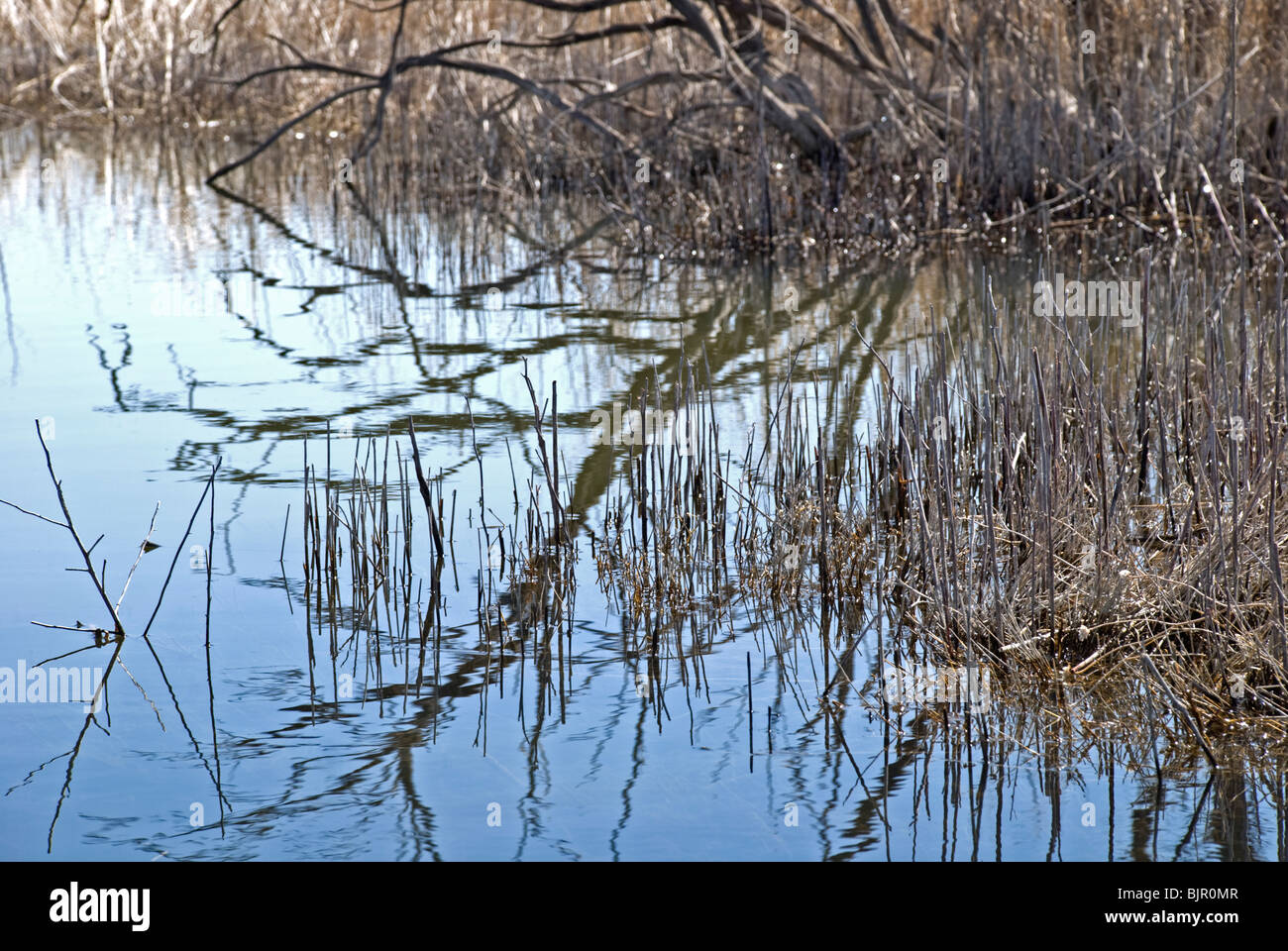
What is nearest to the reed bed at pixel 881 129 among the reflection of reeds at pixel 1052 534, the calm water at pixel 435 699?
the calm water at pixel 435 699

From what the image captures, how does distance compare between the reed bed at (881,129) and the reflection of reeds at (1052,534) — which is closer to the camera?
the reflection of reeds at (1052,534)

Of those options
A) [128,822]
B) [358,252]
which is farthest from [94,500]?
[358,252]

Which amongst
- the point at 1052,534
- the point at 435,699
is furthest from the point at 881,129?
the point at 435,699

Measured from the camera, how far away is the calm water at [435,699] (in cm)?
233

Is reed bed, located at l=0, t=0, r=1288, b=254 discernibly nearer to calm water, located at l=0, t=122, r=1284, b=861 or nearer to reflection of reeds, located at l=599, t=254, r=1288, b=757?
calm water, located at l=0, t=122, r=1284, b=861

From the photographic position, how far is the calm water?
2328 millimetres

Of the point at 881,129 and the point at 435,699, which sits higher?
the point at 881,129

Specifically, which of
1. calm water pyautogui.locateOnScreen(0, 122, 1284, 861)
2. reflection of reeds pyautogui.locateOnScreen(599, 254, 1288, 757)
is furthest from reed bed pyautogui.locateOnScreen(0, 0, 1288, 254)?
reflection of reeds pyautogui.locateOnScreen(599, 254, 1288, 757)

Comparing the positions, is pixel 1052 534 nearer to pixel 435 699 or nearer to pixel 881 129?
pixel 435 699

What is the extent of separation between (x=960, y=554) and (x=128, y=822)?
5.89ft

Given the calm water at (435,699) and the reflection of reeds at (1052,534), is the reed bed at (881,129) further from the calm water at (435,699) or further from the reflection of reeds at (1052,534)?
the reflection of reeds at (1052,534)

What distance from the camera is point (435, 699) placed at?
2.78 meters
